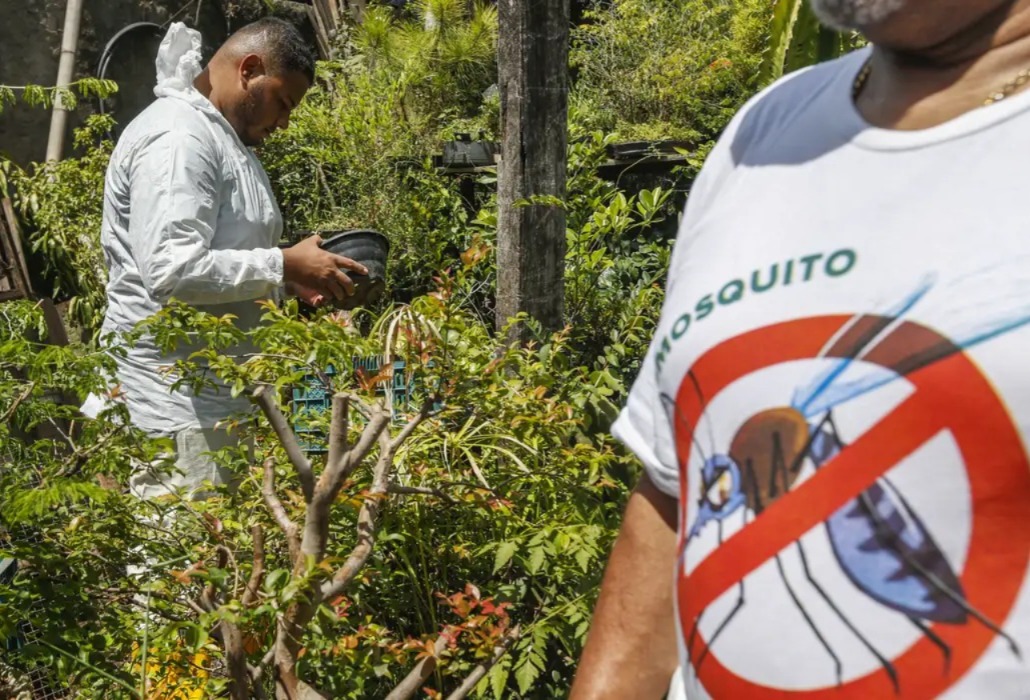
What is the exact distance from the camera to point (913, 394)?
0.93 m

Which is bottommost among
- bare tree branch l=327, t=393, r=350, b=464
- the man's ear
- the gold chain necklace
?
bare tree branch l=327, t=393, r=350, b=464

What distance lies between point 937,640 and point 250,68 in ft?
9.51

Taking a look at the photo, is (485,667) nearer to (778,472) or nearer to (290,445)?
(290,445)

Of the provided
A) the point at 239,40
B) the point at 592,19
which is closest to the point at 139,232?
the point at 239,40

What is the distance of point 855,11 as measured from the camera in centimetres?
105

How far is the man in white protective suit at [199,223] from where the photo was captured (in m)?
2.90

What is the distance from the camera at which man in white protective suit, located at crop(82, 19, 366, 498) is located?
2.90m

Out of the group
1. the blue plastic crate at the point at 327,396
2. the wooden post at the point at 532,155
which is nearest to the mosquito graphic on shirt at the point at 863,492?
the blue plastic crate at the point at 327,396

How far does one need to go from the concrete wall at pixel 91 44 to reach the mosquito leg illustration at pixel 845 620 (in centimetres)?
667

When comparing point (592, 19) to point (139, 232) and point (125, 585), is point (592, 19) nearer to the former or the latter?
point (139, 232)

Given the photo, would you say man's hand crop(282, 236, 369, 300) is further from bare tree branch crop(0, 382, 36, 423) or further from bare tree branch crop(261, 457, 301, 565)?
bare tree branch crop(261, 457, 301, 565)

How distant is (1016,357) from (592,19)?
31.7 feet

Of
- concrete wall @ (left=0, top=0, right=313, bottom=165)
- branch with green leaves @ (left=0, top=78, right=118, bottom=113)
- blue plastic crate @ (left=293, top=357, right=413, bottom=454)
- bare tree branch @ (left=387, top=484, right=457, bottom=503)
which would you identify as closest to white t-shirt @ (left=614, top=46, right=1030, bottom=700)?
bare tree branch @ (left=387, top=484, right=457, bottom=503)

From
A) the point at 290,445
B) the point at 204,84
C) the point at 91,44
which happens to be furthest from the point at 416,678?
the point at 91,44
